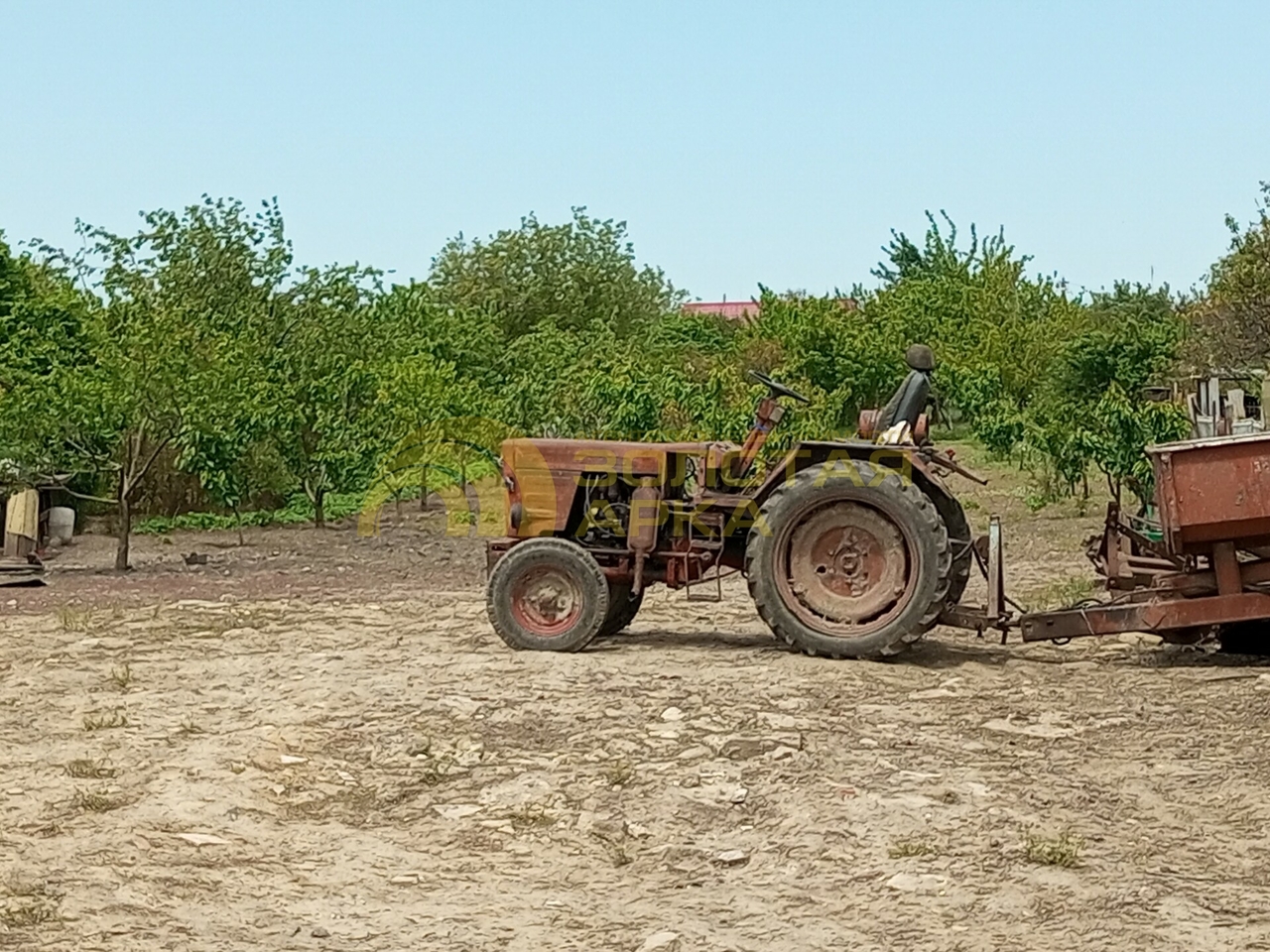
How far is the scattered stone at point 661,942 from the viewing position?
504 centimetres

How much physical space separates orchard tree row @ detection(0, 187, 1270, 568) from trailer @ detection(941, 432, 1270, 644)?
427cm

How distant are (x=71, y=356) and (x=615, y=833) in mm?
17523

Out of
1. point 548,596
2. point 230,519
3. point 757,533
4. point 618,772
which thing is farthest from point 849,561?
point 230,519

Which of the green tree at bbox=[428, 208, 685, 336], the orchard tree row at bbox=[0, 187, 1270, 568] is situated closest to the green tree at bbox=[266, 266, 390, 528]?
the orchard tree row at bbox=[0, 187, 1270, 568]

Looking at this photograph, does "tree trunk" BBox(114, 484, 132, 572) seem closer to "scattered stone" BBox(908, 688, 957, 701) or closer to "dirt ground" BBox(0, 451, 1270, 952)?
"dirt ground" BBox(0, 451, 1270, 952)

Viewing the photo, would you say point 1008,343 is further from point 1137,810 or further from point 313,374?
point 1137,810

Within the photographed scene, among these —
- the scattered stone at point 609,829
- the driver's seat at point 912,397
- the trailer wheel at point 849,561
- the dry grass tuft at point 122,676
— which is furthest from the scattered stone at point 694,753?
the dry grass tuft at point 122,676

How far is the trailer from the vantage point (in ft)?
29.2

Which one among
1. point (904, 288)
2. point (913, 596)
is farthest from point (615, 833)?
point (904, 288)

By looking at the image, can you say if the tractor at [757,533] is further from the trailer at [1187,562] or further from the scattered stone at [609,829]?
the scattered stone at [609,829]

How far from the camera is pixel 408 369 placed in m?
21.9

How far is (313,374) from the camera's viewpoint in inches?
866

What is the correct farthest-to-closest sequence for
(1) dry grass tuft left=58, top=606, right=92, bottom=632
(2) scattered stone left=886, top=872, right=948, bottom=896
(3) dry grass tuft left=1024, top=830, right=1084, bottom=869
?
(1) dry grass tuft left=58, top=606, right=92, bottom=632, (3) dry grass tuft left=1024, top=830, right=1084, bottom=869, (2) scattered stone left=886, top=872, right=948, bottom=896

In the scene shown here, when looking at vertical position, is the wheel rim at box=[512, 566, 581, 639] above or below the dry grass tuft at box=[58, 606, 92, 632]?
above
